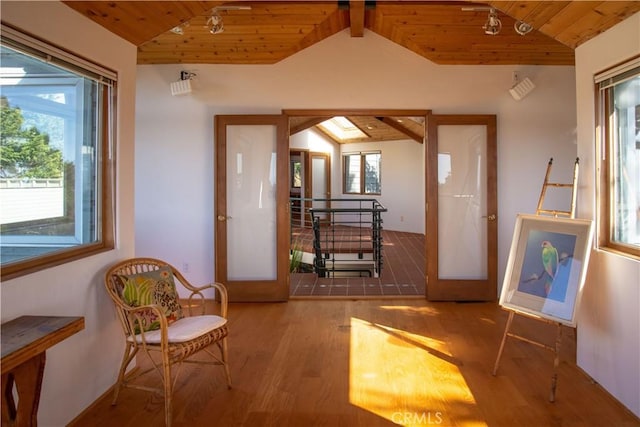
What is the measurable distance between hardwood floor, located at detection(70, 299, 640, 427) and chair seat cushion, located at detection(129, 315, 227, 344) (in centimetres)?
43

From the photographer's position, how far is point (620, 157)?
2.69m

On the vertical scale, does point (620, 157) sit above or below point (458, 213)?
above

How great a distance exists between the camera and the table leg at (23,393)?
1718mm

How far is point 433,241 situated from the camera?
15.4 ft

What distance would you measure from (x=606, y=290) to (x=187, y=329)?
8.37ft

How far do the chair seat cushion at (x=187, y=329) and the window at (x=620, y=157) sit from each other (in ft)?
8.21

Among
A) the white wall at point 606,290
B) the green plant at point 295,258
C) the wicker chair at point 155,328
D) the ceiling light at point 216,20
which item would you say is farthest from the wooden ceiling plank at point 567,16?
the green plant at point 295,258

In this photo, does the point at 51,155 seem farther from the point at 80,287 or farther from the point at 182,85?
the point at 182,85

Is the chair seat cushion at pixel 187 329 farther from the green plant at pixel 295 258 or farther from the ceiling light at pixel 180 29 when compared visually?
the green plant at pixel 295 258

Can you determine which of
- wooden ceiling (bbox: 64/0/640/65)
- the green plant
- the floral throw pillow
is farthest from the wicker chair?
the green plant

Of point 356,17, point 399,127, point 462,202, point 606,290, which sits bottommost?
point 606,290

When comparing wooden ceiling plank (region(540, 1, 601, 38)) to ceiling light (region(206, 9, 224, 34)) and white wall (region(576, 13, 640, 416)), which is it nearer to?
white wall (region(576, 13, 640, 416))

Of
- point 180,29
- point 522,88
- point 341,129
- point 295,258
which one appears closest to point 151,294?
point 180,29

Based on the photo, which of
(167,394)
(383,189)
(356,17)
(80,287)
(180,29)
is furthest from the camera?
(383,189)
